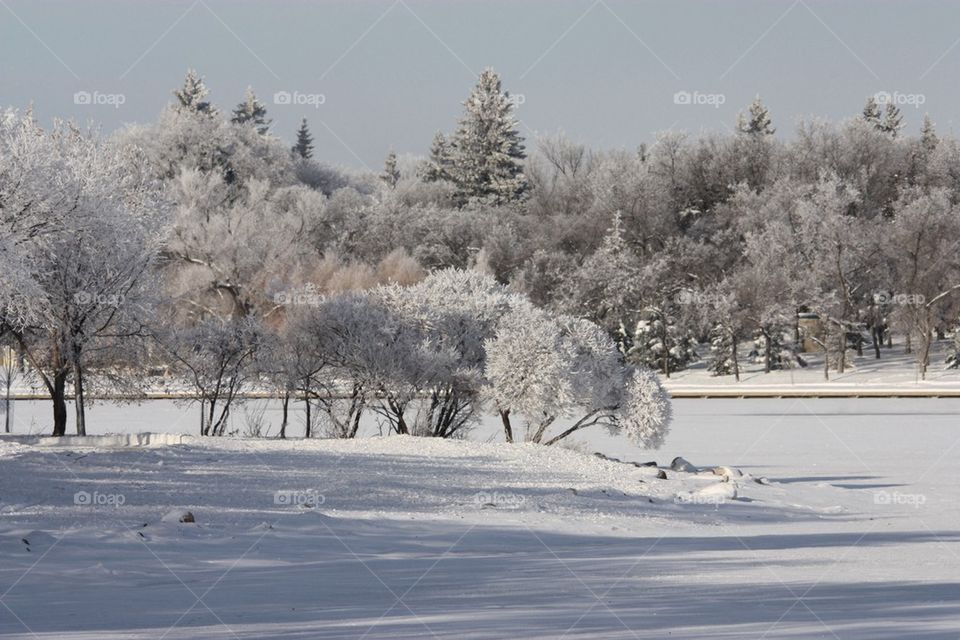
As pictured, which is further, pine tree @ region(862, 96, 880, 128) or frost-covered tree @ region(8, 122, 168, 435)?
pine tree @ region(862, 96, 880, 128)

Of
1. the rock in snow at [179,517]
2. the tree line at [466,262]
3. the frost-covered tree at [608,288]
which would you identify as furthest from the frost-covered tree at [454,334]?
the frost-covered tree at [608,288]

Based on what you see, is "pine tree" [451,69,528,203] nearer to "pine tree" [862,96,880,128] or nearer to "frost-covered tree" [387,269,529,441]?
"pine tree" [862,96,880,128]

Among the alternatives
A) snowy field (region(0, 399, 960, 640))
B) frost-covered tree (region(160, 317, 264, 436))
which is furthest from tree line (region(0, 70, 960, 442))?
snowy field (region(0, 399, 960, 640))

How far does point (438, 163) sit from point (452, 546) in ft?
259

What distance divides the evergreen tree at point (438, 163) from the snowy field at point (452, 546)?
6570cm

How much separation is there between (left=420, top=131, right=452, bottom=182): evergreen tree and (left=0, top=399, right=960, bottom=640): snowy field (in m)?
65.7

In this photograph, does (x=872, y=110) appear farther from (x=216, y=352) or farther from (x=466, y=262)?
(x=216, y=352)

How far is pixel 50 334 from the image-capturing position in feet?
83.1

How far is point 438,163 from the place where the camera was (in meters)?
89.6

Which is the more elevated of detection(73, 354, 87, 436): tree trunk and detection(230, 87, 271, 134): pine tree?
detection(230, 87, 271, 134): pine tree

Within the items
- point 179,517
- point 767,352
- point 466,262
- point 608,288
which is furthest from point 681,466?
point 466,262

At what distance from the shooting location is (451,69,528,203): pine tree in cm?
8044

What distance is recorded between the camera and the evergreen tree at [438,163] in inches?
3462

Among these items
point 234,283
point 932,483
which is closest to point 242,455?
point 932,483
